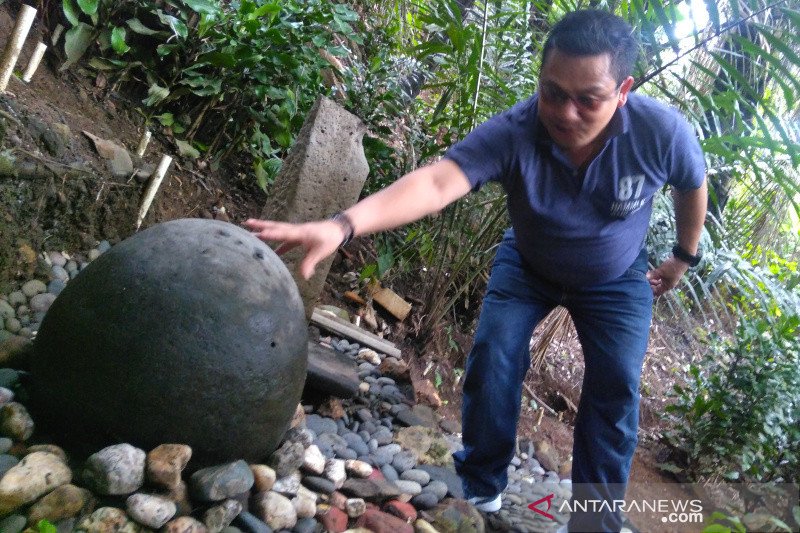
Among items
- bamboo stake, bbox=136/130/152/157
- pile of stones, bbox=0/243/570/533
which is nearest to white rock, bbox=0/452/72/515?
pile of stones, bbox=0/243/570/533

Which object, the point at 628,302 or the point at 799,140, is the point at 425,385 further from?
the point at 799,140

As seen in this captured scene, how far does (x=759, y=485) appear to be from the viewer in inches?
26.6

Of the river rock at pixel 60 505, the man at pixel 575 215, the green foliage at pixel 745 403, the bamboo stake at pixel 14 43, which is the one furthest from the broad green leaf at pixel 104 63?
the green foliage at pixel 745 403

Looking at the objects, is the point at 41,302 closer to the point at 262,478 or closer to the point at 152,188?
the point at 152,188

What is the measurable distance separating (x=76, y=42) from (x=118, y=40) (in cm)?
21

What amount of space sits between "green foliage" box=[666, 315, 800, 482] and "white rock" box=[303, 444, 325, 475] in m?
1.46

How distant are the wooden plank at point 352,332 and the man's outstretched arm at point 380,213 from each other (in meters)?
1.76

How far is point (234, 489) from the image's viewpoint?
158cm

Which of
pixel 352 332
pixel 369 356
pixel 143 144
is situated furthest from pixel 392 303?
pixel 143 144

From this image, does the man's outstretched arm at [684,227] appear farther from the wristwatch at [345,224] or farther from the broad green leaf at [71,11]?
the broad green leaf at [71,11]

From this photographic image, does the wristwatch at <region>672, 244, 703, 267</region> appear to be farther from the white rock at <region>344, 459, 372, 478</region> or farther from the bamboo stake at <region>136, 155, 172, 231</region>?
the bamboo stake at <region>136, 155, 172, 231</region>

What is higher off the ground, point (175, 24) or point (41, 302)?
point (175, 24)

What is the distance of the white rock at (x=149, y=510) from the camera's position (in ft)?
4.55

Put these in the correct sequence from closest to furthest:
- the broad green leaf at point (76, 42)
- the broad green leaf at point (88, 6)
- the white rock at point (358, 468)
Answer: the white rock at point (358, 468) → the broad green leaf at point (88, 6) → the broad green leaf at point (76, 42)
